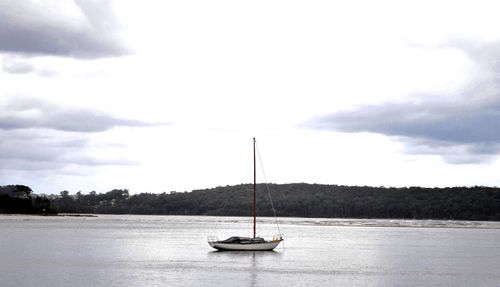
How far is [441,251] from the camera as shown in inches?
3920

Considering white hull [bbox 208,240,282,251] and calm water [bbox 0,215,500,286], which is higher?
white hull [bbox 208,240,282,251]

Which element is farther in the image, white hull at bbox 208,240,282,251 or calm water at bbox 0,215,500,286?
white hull at bbox 208,240,282,251

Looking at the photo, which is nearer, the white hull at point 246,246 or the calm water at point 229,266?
the calm water at point 229,266

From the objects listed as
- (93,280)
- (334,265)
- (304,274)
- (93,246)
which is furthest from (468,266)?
(93,246)

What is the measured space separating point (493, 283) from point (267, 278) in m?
17.3

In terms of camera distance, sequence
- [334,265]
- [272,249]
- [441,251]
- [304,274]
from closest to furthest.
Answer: [304,274]
[334,265]
[272,249]
[441,251]

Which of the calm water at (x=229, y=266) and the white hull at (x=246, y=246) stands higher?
the white hull at (x=246, y=246)

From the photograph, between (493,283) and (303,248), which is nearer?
(493,283)

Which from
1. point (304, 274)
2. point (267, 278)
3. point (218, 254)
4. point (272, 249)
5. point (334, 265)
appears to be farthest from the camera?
point (272, 249)

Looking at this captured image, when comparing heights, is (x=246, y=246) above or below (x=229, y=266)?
above

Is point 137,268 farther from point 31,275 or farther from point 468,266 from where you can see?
point 468,266

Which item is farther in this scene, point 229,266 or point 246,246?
point 246,246

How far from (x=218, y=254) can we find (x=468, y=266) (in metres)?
26.3

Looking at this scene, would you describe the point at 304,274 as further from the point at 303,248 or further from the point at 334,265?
the point at 303,248
